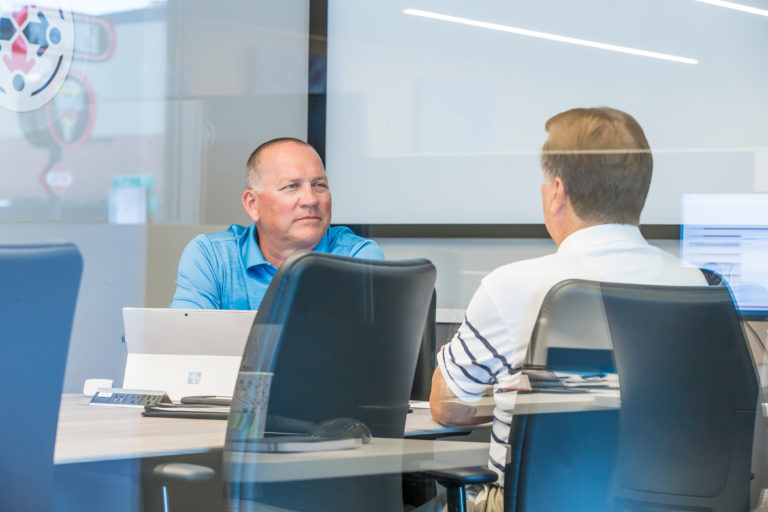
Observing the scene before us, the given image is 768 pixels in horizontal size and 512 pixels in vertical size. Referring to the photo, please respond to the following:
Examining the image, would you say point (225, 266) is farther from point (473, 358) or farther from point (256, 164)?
point (473, 358)

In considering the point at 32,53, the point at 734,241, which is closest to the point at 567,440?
the point at 734,241

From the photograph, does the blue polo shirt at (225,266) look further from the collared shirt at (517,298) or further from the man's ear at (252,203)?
the collared shirt at (517,298)

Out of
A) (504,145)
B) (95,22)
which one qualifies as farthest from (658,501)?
(95,22)

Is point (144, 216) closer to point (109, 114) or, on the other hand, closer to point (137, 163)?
point (137, 163)

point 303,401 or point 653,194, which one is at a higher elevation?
point 653,194

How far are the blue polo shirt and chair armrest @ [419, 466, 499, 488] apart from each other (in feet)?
2.22

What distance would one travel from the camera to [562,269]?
5.13 feet

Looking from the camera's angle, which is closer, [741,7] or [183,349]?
[183,349]

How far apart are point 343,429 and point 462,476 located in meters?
0.29

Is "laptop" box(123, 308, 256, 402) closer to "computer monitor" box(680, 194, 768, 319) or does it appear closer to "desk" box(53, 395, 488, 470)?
"desk" box(53, 395, 488, 470)

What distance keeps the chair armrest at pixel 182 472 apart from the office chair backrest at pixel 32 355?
0.19 m

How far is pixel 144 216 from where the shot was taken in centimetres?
299

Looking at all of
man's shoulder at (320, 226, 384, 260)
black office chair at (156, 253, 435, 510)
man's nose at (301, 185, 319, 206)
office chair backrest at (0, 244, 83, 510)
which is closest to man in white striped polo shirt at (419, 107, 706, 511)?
black office chair at (156, 253, 435, 510)

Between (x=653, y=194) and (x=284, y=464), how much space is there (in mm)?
1071
